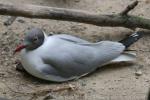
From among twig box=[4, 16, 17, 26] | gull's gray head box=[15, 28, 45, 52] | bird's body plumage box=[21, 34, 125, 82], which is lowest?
bird's body plumage box=[21, 34, 125, 82]

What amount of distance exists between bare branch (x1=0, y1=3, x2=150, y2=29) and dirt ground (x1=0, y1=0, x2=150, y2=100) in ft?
0.50

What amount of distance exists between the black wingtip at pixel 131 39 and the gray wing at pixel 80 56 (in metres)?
0.12

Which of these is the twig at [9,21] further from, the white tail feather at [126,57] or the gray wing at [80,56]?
the white tail feather at [126,57]

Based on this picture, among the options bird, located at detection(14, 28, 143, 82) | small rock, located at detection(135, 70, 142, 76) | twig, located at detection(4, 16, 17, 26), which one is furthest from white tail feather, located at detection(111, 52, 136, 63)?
twig, located at detection(4, 16, 17, 26)

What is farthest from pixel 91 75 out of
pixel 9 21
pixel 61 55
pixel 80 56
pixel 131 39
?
pixel 9 21

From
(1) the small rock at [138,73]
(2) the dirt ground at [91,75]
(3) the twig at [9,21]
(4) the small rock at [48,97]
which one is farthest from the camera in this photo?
(3) the twig at [9,21]

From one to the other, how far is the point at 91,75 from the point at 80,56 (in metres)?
0.18

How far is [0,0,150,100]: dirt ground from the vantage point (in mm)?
3152

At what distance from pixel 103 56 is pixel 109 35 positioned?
0.47 metres

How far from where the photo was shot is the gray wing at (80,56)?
10.7ft

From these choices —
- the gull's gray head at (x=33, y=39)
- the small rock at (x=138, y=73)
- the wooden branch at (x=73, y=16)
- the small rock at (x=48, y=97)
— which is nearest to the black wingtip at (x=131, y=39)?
the wooden branch at (x=73, y=16)

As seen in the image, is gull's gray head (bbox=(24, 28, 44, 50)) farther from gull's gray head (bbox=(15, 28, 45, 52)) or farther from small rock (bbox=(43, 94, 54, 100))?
small rock (bbox=(43, 94, 54, 100))

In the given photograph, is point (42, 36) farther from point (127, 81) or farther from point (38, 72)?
point (127, 81)

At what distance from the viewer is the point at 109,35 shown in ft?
12.6
